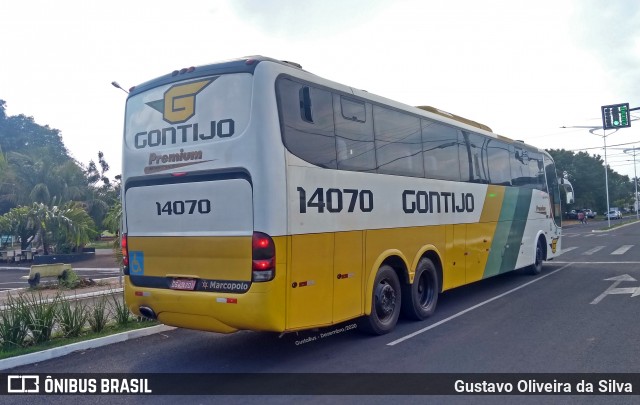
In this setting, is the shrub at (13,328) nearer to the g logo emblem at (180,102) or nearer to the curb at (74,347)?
the curb at (74,347)

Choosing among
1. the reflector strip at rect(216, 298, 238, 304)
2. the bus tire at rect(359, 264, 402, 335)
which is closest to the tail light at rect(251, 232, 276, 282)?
the reflector strip at rect(216, 298, 238, 304)

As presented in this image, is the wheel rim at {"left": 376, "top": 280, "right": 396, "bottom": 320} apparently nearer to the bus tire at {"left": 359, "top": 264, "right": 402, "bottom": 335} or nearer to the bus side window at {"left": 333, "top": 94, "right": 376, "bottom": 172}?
the bus tire at {"left": 359, "top": 264, "right": 402, "bottom": 335}

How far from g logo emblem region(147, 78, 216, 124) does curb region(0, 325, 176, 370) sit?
3654 mm

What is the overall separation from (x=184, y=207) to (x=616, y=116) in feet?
81.0

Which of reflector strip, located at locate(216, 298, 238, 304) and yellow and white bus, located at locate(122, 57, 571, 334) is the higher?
yellow and white bus, located at locate(122, 57, 571, 334)

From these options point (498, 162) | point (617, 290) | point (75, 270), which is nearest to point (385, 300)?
point (498, 162)

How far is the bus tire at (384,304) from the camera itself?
7.97m

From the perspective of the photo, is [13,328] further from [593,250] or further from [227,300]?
[593,250]

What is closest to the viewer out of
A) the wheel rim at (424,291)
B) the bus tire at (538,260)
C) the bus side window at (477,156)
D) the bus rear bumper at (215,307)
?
the bus rear bumper at (215,307)

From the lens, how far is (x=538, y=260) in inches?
602

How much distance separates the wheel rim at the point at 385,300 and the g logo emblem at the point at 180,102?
12.4 ft

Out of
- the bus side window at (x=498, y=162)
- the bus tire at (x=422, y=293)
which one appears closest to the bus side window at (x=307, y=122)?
the bus tire at (x=422, y=293)

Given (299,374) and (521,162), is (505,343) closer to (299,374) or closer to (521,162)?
(299,374)

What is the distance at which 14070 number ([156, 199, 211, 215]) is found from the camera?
6.61 m
